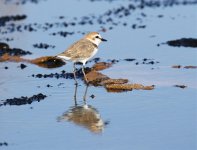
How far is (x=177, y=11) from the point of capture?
23969 mm

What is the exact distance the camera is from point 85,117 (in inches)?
423

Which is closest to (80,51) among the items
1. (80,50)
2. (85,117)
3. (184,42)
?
(80,50)

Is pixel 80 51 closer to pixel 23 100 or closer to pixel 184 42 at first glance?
pixel 23 100

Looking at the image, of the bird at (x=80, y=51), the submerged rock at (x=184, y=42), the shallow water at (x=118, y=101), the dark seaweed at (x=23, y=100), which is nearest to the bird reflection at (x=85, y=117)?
the shallow water at (x=118, y=101)

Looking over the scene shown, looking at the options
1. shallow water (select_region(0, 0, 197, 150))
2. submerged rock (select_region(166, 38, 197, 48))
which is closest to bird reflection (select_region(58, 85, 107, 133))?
shallow water (select_region(0, 0, 197, 150))

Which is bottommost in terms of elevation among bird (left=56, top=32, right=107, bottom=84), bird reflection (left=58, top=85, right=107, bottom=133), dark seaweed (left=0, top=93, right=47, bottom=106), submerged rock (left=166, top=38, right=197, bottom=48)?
bird reflection (left=58, top=85, right=107, bottom=133)

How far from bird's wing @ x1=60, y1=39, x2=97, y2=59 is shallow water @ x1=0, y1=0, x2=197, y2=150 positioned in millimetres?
562

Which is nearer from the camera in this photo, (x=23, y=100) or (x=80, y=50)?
(x=23, y=100)

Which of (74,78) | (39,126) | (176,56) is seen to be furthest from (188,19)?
(39,126)

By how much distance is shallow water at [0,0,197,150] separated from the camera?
946 cm

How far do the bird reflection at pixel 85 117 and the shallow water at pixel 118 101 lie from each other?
51 mm

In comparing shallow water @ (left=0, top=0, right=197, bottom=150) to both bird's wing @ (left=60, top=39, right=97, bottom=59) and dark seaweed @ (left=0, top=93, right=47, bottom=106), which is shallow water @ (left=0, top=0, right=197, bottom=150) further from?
bird's wing @ (left=60, top=39, right=97, bottom=59)

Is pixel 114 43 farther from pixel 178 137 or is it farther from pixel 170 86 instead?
pixel 178 137

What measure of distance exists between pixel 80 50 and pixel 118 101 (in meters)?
2.17
